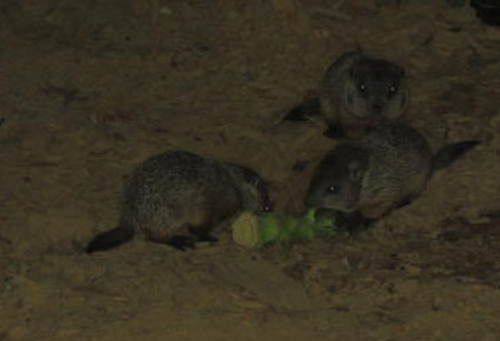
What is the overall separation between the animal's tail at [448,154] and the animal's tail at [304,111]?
139 centimetres

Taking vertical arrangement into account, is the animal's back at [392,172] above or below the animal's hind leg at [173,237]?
above

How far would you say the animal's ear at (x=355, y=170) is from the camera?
6551mm

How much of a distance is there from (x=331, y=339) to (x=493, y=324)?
878 mm

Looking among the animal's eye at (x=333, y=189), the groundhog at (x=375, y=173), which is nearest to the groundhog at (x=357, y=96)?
the groundhog at (x=375, y=173)

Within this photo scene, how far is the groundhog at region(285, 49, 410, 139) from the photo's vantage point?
761cm

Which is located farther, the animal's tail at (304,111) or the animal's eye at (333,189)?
the animal's tail at (304,111)

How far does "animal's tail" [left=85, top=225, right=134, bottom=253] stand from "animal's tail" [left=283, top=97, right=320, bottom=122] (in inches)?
87.5

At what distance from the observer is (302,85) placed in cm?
864

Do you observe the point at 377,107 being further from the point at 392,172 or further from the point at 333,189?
the point at 333,189

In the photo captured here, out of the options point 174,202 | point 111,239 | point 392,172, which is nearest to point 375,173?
point 392,172

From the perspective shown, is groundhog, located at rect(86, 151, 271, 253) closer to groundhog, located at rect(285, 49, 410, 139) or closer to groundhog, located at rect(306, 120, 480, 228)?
groundhog, located at rect(306, 120, 480, 228)

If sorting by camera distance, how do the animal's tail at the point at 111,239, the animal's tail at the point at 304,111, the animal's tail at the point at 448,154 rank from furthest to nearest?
1. the animal's tail at the point at 304,111
2. the animal's tail at the point at 448,154
3. the animal's tail at the point at 111,239

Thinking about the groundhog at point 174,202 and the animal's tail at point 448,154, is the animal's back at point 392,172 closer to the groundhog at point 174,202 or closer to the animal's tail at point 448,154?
the animal's tail at point 448,154

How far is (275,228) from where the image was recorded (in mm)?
6184
